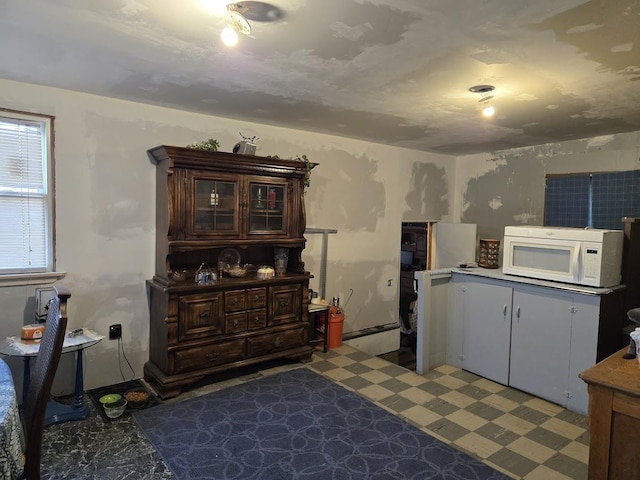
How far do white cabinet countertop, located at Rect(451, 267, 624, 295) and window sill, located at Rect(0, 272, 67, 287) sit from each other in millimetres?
3480

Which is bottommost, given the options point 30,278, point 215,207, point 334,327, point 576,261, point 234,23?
point 334,327

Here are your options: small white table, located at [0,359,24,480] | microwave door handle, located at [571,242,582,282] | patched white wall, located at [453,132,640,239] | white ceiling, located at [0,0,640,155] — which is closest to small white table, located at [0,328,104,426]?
small white table, located at [0,359,24,480]

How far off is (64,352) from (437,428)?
268 cm

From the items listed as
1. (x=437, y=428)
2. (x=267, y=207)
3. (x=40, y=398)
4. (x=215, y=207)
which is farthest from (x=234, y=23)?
(x=437, y=428)

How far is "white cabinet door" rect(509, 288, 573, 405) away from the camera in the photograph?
333 cm

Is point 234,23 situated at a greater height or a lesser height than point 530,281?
greater

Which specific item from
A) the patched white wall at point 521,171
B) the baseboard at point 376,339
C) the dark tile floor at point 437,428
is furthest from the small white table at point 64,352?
the patched white wall at point 521,171

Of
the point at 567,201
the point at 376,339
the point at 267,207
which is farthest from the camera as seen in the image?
the point at 376,339

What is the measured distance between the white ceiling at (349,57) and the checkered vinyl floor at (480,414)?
2.36m

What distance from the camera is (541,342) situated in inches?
136

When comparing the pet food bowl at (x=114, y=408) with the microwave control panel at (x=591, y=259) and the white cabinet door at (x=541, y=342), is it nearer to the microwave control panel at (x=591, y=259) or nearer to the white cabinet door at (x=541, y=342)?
the white cabinet door at (x=541, y=342)

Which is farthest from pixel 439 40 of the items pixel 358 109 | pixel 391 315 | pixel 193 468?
pixel 391 315

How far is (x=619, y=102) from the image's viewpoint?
307 cm

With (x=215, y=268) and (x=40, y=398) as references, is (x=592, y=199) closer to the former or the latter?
(x=215, y=268)
